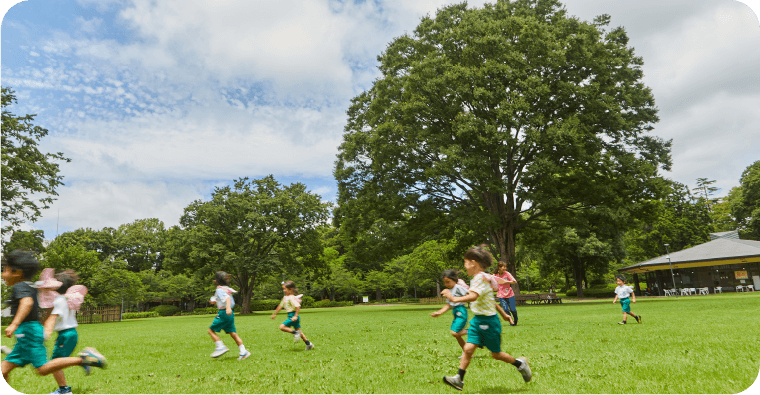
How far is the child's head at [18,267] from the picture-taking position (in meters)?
4.89

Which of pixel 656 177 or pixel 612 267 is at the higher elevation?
pixel 656 177

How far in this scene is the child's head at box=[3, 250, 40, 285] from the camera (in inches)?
193

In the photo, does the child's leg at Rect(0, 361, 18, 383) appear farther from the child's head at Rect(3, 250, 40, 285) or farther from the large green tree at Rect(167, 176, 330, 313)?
the large green tree at Rect(167, 176, 330, 313)

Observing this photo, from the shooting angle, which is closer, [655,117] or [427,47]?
[655,117]

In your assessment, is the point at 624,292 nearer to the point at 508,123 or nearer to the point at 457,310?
the point at 457,310

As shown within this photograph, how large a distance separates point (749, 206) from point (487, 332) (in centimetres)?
7211

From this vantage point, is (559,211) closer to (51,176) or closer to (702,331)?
(702,331)

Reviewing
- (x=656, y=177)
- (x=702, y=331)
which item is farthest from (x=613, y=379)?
(x=656, y=177)

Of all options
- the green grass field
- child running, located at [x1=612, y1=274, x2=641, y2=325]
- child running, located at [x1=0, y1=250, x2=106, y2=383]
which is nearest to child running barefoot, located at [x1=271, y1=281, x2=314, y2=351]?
the green grass field

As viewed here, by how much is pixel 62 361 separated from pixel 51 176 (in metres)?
34.0

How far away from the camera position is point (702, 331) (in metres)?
9.58

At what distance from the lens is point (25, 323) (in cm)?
497

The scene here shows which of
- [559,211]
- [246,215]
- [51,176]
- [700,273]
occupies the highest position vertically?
[51,176]

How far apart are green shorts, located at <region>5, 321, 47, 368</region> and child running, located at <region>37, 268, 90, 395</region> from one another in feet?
0.56
